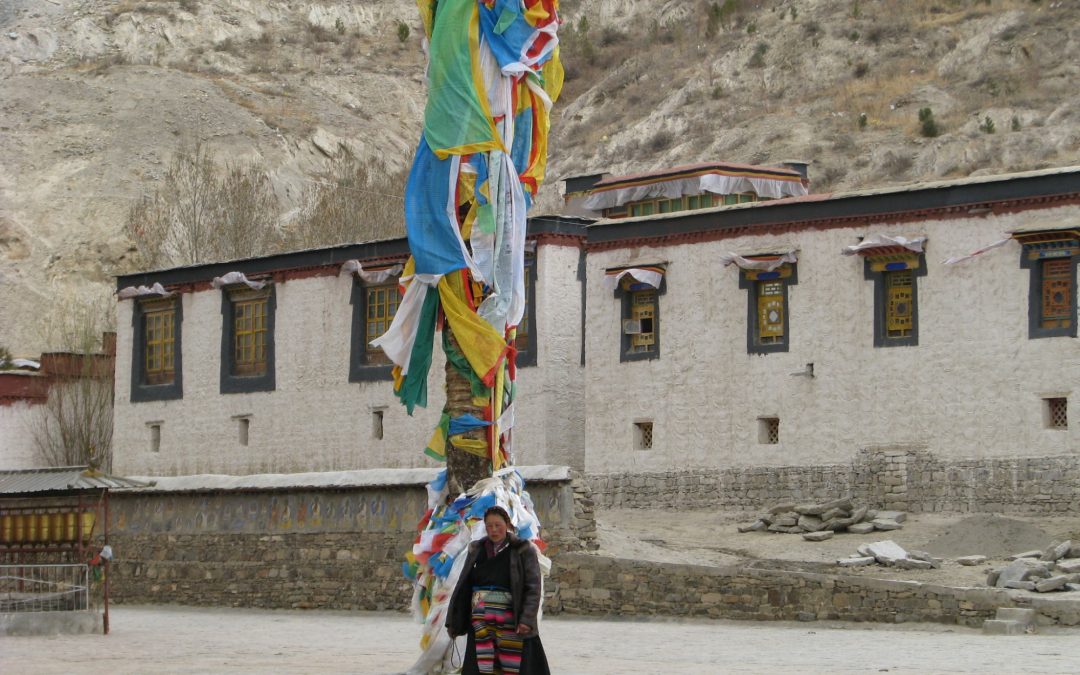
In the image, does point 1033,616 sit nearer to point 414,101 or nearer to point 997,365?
point 997,365

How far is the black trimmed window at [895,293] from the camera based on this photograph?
30281 millimetres

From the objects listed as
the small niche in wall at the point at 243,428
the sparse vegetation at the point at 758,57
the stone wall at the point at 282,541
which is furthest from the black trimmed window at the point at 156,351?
the sparse vegetation at the point at 758,57

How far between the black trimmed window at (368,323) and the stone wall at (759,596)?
1137 centimetres

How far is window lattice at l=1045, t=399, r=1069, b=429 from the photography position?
28.9m

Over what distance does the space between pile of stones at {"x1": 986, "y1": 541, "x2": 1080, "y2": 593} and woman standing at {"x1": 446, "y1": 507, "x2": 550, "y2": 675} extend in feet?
34.6

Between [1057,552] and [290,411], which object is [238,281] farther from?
[1057,552]

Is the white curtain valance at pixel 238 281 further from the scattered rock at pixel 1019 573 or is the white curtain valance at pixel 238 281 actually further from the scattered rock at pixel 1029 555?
the scattered rock at pixel 1019 573

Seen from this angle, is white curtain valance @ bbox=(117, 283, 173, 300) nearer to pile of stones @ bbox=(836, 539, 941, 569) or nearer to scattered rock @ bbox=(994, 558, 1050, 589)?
pile of stones @ bbox=(836, 539, 941, 569)

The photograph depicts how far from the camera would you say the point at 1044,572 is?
23.2 m

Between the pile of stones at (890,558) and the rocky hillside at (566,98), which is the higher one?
the rocky hillside at (566,98)

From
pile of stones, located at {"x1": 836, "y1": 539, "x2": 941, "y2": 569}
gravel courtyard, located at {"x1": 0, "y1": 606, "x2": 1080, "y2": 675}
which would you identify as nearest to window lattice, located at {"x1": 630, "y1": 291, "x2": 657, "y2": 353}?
pile of stones, located at {"x1": 836, "y1": 539, "x2": 941, "y2": 569}

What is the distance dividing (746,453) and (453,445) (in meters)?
14.7

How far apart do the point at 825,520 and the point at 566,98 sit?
206 feet

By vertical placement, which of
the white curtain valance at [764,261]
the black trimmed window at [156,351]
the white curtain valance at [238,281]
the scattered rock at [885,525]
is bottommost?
the scattered rock at [885,525]
